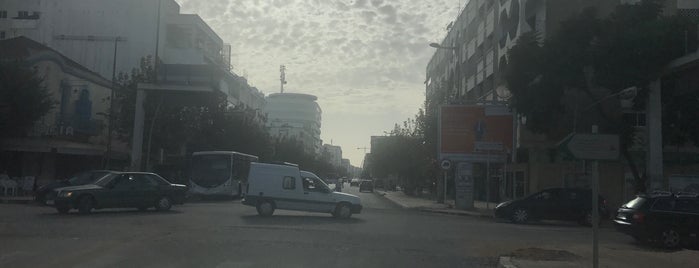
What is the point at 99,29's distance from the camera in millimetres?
61125

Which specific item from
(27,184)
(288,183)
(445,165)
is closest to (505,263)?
(288,183)

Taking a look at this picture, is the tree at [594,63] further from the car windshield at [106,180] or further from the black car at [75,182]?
the black car at [75,182]

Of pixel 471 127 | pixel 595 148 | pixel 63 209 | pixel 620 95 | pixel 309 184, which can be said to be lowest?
pixel 63 209

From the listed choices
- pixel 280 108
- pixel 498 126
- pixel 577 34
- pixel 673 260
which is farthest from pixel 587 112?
pixel 280 108

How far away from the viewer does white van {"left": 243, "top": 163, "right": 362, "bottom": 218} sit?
77.3ft

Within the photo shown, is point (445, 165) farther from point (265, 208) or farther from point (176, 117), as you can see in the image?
point (176, 117)

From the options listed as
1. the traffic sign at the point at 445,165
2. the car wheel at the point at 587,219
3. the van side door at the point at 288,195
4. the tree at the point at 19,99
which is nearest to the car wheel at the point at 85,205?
the van side door at the point at 288,195

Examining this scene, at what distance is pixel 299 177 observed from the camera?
23875 mm

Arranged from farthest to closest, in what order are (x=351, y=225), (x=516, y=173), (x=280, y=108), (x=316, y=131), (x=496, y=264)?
(x=316, y=131)
(x=280, y=108)
(x=516, y=173)
(x=351, y=225)
(x=496, y=264)

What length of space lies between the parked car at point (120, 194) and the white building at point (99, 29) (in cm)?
3624

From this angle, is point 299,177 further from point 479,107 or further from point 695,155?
point 695,155

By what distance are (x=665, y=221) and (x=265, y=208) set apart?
13.1m

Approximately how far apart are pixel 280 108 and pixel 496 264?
524 feet

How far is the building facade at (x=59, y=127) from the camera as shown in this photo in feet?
131
